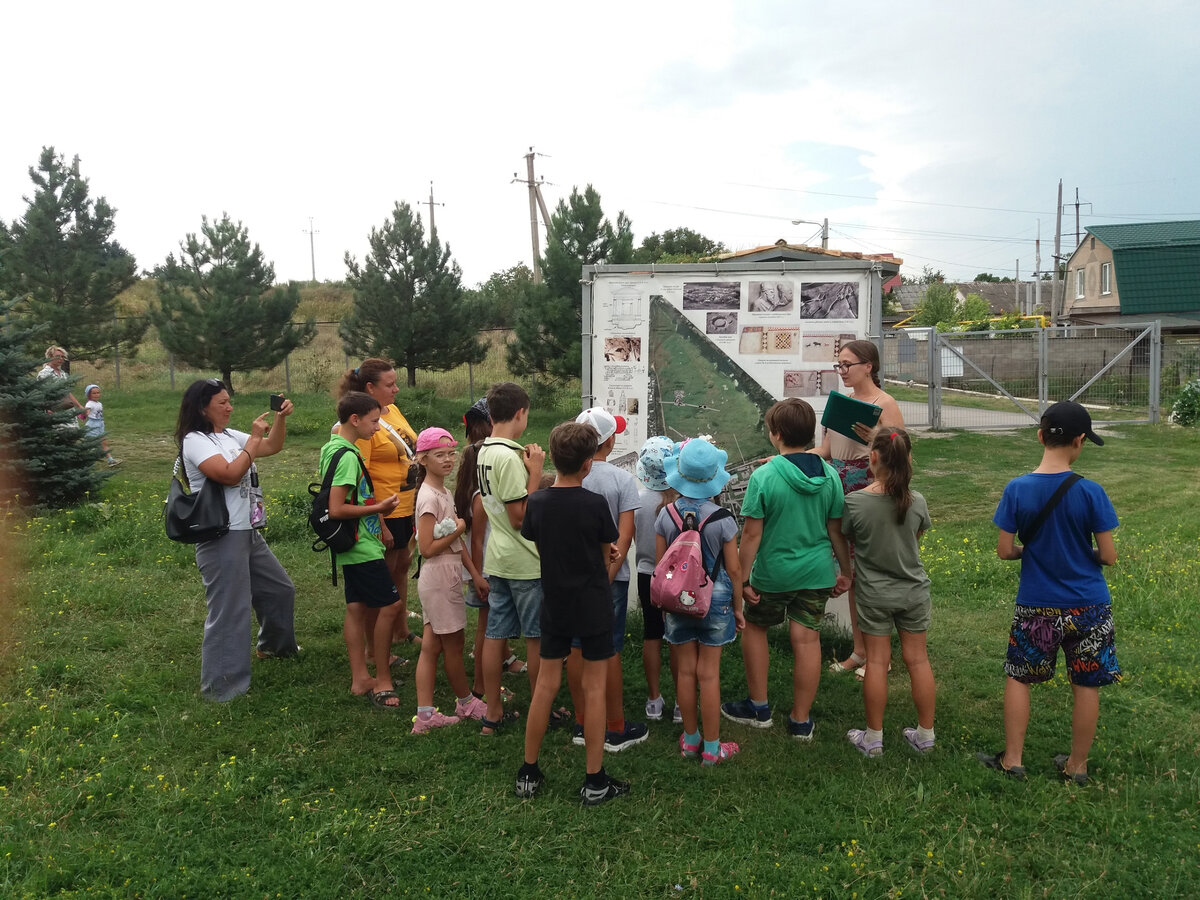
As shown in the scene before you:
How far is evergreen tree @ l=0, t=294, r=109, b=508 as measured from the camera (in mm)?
9055

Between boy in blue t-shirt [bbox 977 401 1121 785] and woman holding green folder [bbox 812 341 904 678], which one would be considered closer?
boy in blue t-shirt [bbox 977 401 1121 785]

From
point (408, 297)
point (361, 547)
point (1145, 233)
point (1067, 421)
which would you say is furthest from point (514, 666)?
point (1145, 233)

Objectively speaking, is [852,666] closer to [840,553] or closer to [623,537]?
[840,553]

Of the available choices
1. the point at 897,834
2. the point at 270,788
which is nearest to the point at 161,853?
the point at 270,788

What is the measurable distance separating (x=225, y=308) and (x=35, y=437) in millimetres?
11385

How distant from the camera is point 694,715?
3914 millimetres

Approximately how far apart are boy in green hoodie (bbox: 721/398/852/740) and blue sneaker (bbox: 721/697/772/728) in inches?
6.2

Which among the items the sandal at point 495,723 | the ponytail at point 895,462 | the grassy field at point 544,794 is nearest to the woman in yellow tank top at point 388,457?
the grassy field at point 544,794

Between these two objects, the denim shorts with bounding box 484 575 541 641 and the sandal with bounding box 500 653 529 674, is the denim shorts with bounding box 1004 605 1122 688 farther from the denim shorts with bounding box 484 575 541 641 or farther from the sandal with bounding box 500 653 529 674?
the sandal with bounding box 500 653 529 674

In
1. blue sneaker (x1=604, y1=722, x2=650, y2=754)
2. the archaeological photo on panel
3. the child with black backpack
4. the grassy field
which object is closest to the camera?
the grassy field

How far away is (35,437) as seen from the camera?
927 centimetres

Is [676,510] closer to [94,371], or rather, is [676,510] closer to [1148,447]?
[1148,447]

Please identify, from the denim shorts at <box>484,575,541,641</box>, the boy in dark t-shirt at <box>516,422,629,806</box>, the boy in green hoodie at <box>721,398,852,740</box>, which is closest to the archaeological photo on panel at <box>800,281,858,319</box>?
the boy in green hoodie at <box>721,398,852,740</box>

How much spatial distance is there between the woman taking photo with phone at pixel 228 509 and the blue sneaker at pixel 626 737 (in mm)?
2074
